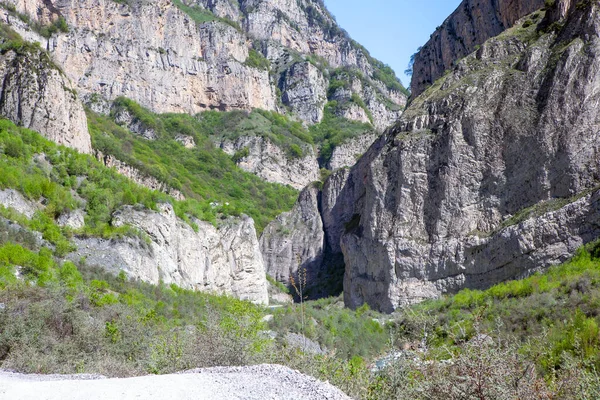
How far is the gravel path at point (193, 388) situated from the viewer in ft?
A: 20.3

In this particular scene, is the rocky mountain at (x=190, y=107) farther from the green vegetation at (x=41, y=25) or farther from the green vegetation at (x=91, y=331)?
the green vegetation at (x=91, y=331)

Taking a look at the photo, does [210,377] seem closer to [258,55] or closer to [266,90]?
[266,90]

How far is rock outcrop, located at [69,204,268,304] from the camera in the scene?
79.3 feet

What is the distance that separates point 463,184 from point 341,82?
71.6m

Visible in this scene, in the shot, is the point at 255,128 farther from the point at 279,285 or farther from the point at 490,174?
the point at 490,174

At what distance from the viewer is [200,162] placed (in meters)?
63.1

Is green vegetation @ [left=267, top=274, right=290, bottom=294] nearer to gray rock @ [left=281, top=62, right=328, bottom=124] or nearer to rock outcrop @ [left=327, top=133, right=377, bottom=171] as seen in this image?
rock outcrop @ [left=327, top=133, right=377, bottom=171]

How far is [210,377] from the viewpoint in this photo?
7.06 m

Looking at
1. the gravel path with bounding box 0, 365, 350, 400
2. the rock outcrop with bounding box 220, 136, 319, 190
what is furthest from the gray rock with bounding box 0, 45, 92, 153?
the rock outcrop with bounding box 220, 136, 319, 190

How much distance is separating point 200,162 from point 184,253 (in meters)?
32.1

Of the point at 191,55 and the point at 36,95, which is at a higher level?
the point at 191,55

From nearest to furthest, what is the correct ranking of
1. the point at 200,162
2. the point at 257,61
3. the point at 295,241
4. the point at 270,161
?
the point at 295,241 → the point at 200,162 → the point at 270,161 → the point at 257,61

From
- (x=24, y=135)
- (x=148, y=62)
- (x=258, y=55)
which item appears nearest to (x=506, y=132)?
(x=24, y=135)

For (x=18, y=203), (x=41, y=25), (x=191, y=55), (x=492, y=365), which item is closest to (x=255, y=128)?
(x=191, y=55)
